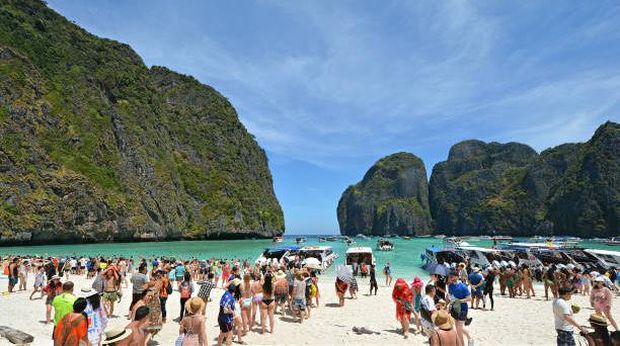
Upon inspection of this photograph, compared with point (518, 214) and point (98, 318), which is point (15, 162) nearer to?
point (98, 318)

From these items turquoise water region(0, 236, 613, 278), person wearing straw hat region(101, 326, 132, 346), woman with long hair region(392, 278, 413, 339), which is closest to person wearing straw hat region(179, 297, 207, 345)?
person wearing straw hat region(101, 326, 132, 346)

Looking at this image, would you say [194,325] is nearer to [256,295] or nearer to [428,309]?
[256,295]

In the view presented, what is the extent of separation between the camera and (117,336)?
5387mm

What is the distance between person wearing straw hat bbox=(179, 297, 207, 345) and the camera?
5.99 metres

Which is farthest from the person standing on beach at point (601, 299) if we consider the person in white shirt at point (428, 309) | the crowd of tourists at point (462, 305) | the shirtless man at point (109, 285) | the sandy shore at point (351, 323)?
the shirtless man at point (109, 285)

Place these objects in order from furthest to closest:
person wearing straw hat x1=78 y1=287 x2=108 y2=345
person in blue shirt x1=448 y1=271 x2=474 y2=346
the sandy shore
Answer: the sandy shore
person in blue shirt x1=448 y1=271 x2=474 y2=346
person wearing straw hat x1=78 y1=287 x2=108 y2=345

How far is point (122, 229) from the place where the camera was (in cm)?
7219

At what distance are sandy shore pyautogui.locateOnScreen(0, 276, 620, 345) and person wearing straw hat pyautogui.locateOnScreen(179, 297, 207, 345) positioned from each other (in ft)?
15.2

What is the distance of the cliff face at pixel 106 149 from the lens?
60875mm

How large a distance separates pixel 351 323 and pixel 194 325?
8303 millimetres

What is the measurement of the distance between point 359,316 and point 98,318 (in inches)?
360

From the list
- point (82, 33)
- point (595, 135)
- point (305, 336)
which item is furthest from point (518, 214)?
point (305, 336)

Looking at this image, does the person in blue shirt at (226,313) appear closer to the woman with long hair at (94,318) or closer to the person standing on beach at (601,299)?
the woman with long hair at (94,318)

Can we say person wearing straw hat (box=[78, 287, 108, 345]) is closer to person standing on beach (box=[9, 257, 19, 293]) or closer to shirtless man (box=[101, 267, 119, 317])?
shirtless man (box=[101, 267, 119, 317])
